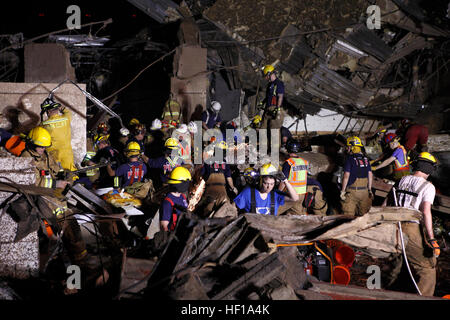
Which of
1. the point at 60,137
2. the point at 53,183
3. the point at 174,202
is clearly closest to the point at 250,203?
the point at 174,202

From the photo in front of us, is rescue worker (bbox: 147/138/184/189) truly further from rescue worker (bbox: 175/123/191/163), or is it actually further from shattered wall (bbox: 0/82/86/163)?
shattered wall (bbox: 0/82/86/163)

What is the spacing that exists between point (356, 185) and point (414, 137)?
363 cm

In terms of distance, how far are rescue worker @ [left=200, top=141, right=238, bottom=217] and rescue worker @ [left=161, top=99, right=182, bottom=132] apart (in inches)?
79.2

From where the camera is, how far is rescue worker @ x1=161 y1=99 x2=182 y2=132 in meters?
9.42

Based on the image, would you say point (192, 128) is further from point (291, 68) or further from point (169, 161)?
point (291, 68)

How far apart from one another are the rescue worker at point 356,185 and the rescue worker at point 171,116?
4597 mm

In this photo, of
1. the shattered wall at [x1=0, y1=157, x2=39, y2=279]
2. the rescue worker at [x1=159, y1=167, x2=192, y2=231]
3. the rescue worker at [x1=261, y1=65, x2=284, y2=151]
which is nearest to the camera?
the shattered wall at [x1=0, y1=157, x2=39, y2=279]

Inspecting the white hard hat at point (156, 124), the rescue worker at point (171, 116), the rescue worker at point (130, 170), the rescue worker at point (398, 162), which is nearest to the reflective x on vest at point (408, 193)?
the rescue worker at point (398, 162)

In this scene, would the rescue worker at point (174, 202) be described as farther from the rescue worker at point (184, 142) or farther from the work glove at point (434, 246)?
the work glove at point (434, 246)

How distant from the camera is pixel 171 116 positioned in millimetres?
9742

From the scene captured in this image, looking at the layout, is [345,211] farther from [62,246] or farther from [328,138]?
[62,246]

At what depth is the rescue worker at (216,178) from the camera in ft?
23.9

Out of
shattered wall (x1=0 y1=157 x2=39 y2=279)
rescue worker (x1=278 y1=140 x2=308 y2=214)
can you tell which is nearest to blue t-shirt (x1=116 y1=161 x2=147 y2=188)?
shattered wall (x1=0 y1=157 x2=39 y2=279)
